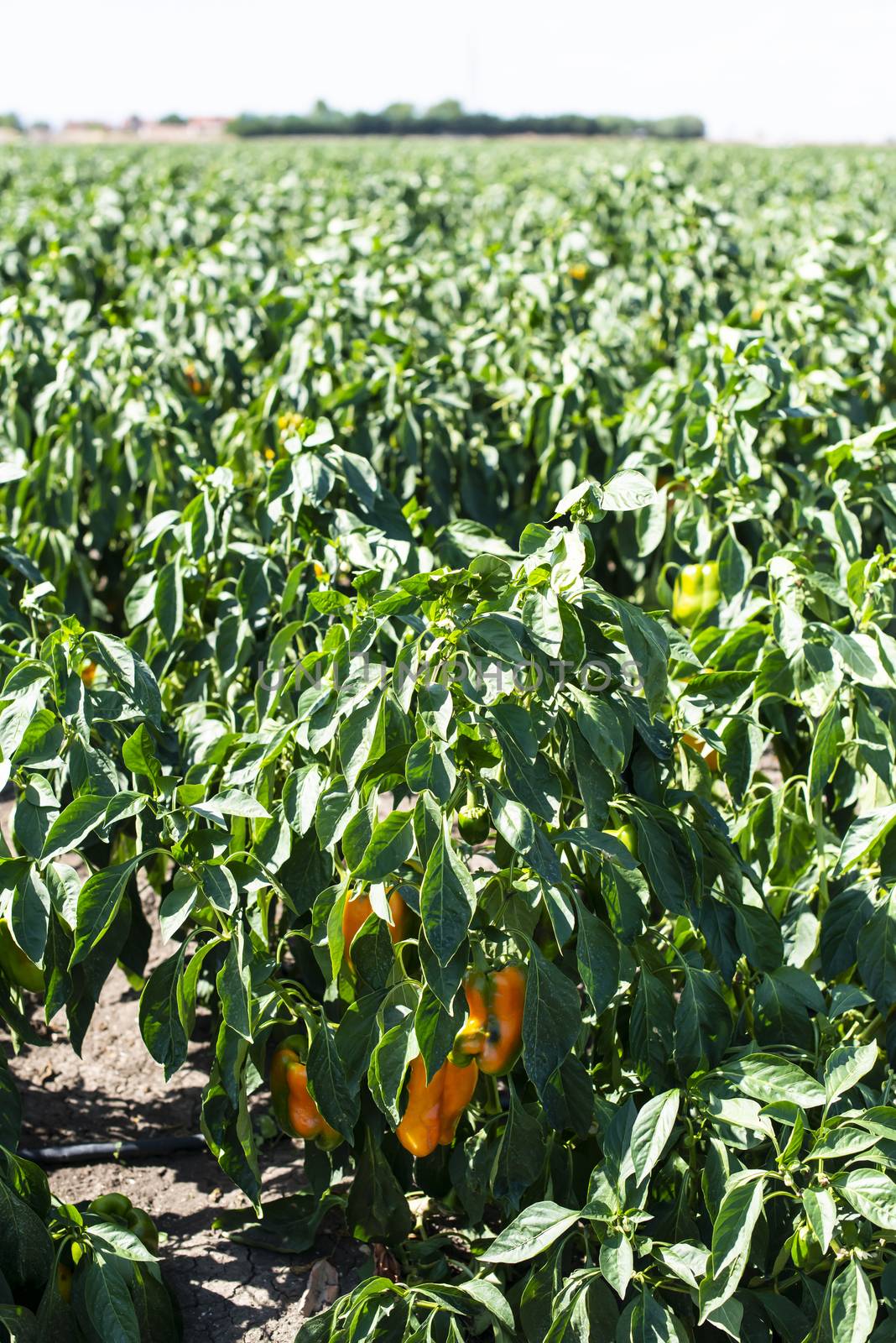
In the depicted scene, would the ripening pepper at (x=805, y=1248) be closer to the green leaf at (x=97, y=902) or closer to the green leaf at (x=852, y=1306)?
the green leaf at (x=852, y=1306)

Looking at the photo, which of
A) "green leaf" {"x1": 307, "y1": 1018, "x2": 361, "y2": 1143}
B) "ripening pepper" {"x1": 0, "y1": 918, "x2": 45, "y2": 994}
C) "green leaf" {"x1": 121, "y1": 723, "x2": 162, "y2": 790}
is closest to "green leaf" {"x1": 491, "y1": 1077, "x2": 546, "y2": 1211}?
"green leaf" {"x1": 307, "y1": 1018, "x2": 361, "y2": 1143}

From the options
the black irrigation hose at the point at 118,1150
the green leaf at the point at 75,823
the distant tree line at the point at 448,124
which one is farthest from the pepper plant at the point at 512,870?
the distant tree line at the point at 448,124

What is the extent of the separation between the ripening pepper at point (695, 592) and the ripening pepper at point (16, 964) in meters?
1.63

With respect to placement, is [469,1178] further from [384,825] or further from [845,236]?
[845,236]

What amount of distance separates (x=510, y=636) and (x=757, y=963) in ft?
2.54

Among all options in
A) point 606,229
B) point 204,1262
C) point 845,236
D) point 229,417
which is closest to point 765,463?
point 229,417

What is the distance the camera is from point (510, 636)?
1.75 metres

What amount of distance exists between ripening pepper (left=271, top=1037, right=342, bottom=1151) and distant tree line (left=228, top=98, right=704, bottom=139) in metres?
50.0

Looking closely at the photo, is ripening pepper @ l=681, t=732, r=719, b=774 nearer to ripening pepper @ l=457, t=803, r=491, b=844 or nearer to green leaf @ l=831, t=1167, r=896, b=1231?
ripening pepper @ l=457, t=803, r=491, b=844

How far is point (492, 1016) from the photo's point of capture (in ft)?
6.27

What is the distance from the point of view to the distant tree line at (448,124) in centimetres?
4897

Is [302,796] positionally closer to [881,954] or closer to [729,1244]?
[729,1244]

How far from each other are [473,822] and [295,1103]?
60cm

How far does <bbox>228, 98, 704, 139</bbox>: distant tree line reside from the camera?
48969 millimetres
